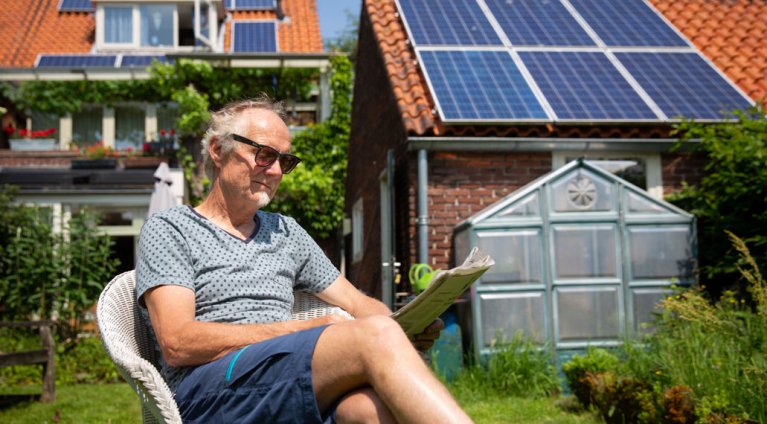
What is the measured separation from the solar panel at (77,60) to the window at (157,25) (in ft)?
4.10

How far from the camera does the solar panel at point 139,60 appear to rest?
19.9m

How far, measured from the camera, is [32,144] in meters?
19.0

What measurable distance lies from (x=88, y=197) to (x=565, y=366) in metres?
11.6

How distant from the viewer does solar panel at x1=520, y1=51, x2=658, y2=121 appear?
8258mm

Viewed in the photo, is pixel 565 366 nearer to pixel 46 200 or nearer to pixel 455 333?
pixel 455 333

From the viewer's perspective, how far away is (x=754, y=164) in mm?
6684

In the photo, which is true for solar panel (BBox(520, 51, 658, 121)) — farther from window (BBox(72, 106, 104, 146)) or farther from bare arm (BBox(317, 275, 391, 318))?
window (BBox(72, 106, 104, 146))

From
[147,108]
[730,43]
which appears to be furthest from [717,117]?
[147,108]

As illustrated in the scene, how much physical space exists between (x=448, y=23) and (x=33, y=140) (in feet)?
42.8

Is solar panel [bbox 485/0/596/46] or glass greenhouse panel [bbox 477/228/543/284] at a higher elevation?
solar panel [bbox 485/0/596/46]

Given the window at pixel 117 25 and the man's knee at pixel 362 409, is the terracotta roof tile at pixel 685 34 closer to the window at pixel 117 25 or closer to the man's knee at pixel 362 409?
the man's knee at pixel 362 409

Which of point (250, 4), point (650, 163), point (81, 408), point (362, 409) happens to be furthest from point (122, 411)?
point (250, 4)

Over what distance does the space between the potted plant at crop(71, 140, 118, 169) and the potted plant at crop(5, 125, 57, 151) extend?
0.91 metres

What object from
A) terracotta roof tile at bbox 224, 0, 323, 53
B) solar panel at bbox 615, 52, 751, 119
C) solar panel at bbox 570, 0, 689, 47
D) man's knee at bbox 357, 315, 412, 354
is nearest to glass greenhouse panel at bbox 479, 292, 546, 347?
solar panel at bbox 615, 52, 751, 119
